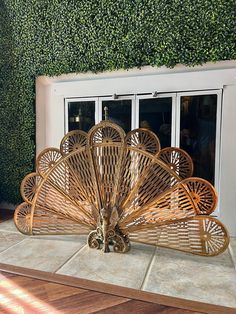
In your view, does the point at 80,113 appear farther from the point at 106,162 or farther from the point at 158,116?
the point at 106,162

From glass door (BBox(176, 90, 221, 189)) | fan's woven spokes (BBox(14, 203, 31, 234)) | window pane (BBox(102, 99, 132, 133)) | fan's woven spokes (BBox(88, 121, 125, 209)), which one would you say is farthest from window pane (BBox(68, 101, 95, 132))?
fan's woven spokes (BBox(14, 203, 31, 234))

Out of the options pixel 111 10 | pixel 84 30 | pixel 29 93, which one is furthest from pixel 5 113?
pixel 111 10

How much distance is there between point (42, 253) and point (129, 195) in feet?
3.47

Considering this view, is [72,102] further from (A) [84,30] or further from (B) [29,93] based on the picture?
(A) [84,30]

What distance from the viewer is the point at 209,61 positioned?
301 centimetres

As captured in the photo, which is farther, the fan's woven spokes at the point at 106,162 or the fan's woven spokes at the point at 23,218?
the fan's woven spokes at the point at 23,218

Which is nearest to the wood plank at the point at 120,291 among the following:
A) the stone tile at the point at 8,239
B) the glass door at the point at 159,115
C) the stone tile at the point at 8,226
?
the stone tile at the point at 8,239

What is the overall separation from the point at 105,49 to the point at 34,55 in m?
1.15

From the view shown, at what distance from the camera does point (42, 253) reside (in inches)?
102

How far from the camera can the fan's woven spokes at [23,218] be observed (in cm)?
294

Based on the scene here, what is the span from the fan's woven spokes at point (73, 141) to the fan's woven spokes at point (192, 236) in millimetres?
1140

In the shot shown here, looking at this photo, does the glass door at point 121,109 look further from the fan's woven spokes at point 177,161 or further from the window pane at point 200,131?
the fan's woven spokes at point 177,161

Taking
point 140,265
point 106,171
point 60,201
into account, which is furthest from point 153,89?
point 140,265

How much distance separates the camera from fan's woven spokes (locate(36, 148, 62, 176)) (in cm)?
304
